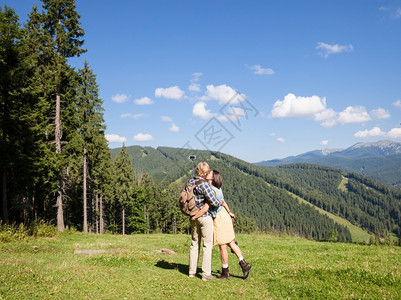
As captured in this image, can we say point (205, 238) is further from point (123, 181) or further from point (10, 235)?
point (123, 181)

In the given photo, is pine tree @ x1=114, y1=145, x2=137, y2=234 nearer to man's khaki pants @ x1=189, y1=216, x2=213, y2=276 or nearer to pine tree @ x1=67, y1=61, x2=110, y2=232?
pine tree @ x1=67, y1=61, x2=110, y2=232

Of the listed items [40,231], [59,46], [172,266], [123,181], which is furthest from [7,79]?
[123,181]

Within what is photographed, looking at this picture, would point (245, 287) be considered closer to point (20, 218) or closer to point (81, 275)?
point (81, 275)

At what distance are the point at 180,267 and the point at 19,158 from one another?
50.1 ft

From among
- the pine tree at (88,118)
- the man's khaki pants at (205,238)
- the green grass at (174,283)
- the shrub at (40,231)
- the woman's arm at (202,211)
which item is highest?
the pine tree at (88,118)

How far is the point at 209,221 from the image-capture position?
6.57 meters

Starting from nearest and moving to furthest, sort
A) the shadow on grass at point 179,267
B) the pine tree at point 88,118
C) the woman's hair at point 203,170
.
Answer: the woman's hair at point 203,170 → the shadow on grass at point 179,267 → the pine tree at point 88,118

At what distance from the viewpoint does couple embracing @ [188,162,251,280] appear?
650cm

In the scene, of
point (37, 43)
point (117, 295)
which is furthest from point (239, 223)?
point (117, 295)

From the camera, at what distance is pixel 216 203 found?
21.3 feet

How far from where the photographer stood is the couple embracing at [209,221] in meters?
6.50

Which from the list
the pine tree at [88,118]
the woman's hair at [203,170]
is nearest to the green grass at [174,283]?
the woman's hair at [203,170]

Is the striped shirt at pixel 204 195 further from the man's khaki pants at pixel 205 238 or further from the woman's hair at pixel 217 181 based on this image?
the woman's hair at pixel 217 181

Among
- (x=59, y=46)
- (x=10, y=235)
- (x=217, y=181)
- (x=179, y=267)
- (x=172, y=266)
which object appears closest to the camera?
(x=217, y=181)
